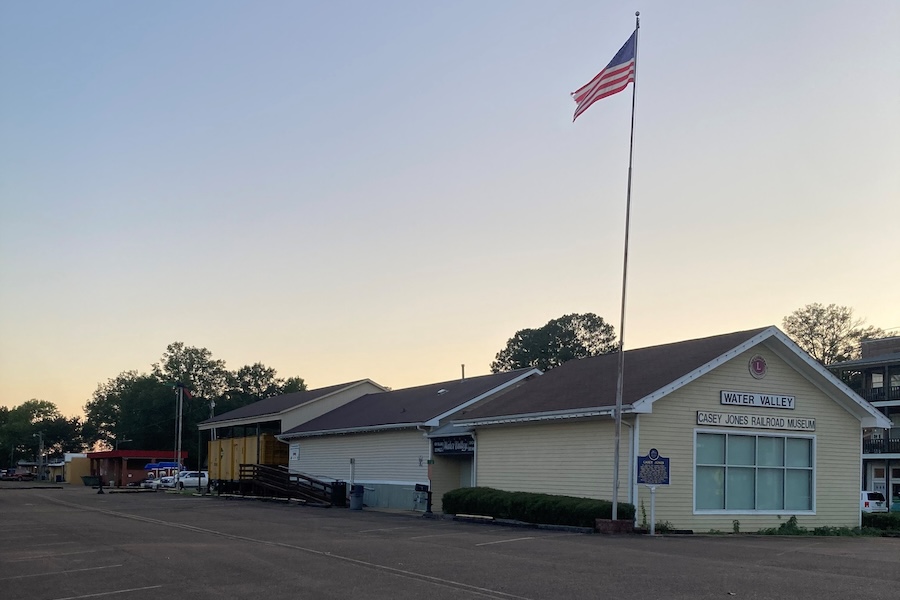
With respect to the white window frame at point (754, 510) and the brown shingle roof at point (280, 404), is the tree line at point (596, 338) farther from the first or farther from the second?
the white window frame at point (754, 510)

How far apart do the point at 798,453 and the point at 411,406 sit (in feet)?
58.1

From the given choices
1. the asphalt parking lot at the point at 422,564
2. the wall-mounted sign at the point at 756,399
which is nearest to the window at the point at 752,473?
the wall-mounted sign at the point at 756,399

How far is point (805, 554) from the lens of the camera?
18.8 meters

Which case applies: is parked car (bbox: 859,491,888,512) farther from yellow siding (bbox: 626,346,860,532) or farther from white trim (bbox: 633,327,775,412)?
white trim (bbox: 633,327,775,412)

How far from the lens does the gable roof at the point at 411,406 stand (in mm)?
36750

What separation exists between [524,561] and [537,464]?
12163 mm

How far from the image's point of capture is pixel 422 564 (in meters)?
15.8

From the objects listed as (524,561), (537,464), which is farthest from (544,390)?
(524,561)

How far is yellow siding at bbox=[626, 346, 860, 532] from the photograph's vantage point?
82.5ft

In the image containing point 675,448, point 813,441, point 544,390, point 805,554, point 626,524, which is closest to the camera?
point 805,554

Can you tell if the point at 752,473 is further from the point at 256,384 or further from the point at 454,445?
the point at 256,384

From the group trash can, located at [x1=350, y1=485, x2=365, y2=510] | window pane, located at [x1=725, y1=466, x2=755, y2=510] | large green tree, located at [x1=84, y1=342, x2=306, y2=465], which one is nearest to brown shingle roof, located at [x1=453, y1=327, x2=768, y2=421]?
window pane, located at [x1=725, y1=466, x2=755, y2=510]

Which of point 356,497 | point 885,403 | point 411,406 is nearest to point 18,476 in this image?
point 411,406

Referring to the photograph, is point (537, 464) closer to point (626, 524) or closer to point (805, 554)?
point (626, 524)
